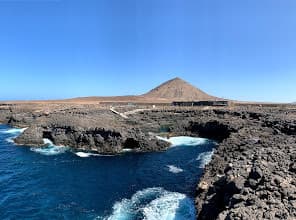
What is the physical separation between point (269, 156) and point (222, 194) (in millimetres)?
6955

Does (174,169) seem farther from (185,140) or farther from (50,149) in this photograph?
(50,149)

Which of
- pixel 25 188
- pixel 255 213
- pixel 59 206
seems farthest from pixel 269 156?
pixel 25 188

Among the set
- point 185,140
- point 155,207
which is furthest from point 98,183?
point 185,140

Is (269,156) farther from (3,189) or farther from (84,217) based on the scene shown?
(3,189)

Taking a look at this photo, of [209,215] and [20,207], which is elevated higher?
[209,215]

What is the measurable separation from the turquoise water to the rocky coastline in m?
3.19

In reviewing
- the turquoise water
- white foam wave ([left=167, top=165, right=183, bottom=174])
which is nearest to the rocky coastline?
the turquoise water

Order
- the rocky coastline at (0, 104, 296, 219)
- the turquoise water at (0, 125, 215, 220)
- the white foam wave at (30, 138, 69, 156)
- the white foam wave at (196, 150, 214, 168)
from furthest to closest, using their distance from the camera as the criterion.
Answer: the white foam wave at (30, 138, 69, 156) < the white foam wave at (196, 150, 214, 168) < the turquoise water at (0, 125, 215, 220) < the rocky coastline at (0, 104, 296, 219)

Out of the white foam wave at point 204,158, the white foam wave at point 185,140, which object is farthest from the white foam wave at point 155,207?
the white foam wave at point 185,140

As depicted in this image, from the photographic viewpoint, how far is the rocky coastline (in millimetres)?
19438

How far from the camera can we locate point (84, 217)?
28234mm

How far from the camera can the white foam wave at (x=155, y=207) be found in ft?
91.8

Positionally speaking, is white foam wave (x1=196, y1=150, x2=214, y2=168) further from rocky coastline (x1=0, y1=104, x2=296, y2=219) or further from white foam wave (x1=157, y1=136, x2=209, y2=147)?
white foam wave (x1=157, y1=136, x2=209, y2=147)

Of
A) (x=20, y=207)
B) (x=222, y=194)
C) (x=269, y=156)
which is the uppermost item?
(x=269, y=156)
